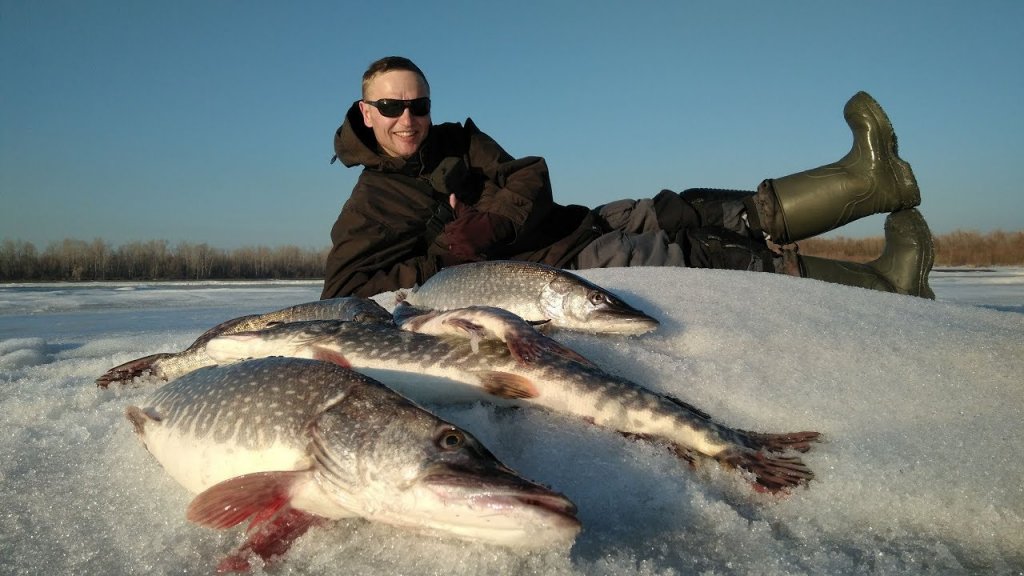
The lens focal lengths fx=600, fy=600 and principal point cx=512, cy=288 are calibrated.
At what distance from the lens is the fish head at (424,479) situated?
4.04ft

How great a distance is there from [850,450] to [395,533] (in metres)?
1.50

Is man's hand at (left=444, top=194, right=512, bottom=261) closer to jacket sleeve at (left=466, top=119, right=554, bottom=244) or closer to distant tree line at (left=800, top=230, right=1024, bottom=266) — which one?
Answer: jacket sleeve at (left=466, top=119, right=554, bottom=244)

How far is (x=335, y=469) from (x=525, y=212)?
3.81 meters

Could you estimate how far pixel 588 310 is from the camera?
302 centimetres

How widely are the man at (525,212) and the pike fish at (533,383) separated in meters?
2.40

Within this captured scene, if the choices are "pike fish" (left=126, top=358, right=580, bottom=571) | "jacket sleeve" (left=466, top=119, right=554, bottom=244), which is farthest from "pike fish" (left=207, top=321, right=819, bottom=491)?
"jacket sleeve" (left=466, top=119, right=554, bottom=244)

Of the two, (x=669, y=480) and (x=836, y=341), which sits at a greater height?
(x=836, y=341)

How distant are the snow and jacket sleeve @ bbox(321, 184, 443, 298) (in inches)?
83.3

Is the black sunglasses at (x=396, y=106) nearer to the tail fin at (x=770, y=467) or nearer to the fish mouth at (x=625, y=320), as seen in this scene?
the fish mouth at (x=625, y=320)

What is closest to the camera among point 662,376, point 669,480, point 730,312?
point 669,480

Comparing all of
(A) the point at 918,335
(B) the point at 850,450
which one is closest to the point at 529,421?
(B) the point at 850,450

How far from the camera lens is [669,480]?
173 cm

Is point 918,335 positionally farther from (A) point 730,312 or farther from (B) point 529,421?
(B) point 529,421

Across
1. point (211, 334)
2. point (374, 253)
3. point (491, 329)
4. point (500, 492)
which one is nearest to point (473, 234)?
point (374, 253)
